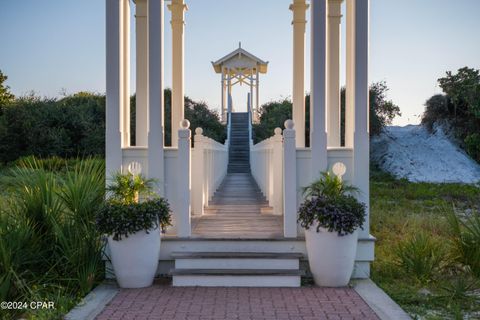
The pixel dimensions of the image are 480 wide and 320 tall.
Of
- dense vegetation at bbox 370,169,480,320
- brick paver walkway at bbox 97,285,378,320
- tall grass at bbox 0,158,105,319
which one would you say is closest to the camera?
brick paver walkway at bbox 97,285,378,320

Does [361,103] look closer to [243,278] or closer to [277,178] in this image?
[277,178]

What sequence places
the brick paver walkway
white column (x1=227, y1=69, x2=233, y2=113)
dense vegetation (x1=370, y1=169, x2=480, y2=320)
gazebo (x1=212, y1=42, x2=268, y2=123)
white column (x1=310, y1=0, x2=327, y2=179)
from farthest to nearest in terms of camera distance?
white column (x1=227, y1=69, x2=233, y2=113), gazebo (x1=212, y1=42, x2=268, y2=123), white column (x1=310, y1=0, x2=327, y2=179), dense vegetation (x1=370, y1=169, x2=480, y2=320), the brick paver walkway

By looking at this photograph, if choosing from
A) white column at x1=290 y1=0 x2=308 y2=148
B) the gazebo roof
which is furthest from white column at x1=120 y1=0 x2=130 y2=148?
the gazebo roof

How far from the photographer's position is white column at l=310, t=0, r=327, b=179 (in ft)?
21.0

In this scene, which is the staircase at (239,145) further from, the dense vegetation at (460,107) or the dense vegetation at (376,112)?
the dense vegetation at (460,107)

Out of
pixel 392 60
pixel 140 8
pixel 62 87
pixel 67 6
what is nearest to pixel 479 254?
pixel 140 8

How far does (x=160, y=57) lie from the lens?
21.4ft

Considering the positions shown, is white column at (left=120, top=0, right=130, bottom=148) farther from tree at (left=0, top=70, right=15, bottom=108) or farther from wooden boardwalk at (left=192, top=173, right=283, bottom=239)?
tree at (left=0, top=70, right=15, bottom=108)

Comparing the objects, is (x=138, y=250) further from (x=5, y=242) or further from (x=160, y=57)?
(x=160, y=57)

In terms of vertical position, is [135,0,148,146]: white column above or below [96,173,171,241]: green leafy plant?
above

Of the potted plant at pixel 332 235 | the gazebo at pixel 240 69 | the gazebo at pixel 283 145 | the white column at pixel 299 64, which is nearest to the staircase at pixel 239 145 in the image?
the gazebo at pixel 240 69

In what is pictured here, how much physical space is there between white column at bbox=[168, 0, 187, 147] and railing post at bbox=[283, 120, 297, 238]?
3275 mm

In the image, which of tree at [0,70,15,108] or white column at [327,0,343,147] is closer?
white column at [327,0,343,147]

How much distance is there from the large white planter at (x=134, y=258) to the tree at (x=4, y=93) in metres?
23.5
